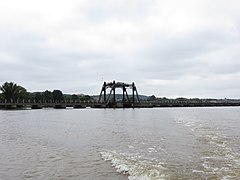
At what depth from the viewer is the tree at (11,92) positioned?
16338 cm

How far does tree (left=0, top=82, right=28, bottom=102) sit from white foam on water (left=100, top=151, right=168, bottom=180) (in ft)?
504

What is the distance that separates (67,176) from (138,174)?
3.05 metres

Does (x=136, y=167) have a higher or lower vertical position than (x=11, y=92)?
lower

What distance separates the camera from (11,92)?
16400 cm

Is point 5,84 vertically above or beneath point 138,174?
above

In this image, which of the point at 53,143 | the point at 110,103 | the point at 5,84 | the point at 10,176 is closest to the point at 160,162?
the point at 10,176

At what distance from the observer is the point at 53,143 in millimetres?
23938

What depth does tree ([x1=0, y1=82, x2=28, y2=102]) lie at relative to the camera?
163375 mm

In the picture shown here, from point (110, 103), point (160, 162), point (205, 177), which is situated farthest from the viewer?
point (110, 103)

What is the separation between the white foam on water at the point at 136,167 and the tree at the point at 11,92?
154 meters

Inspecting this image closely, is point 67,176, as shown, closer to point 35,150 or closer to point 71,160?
point 71,160

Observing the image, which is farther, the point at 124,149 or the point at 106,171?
the point at 124,149

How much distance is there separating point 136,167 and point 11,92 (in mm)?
159972

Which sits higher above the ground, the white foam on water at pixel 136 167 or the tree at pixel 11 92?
the tree at pixel 11 92
